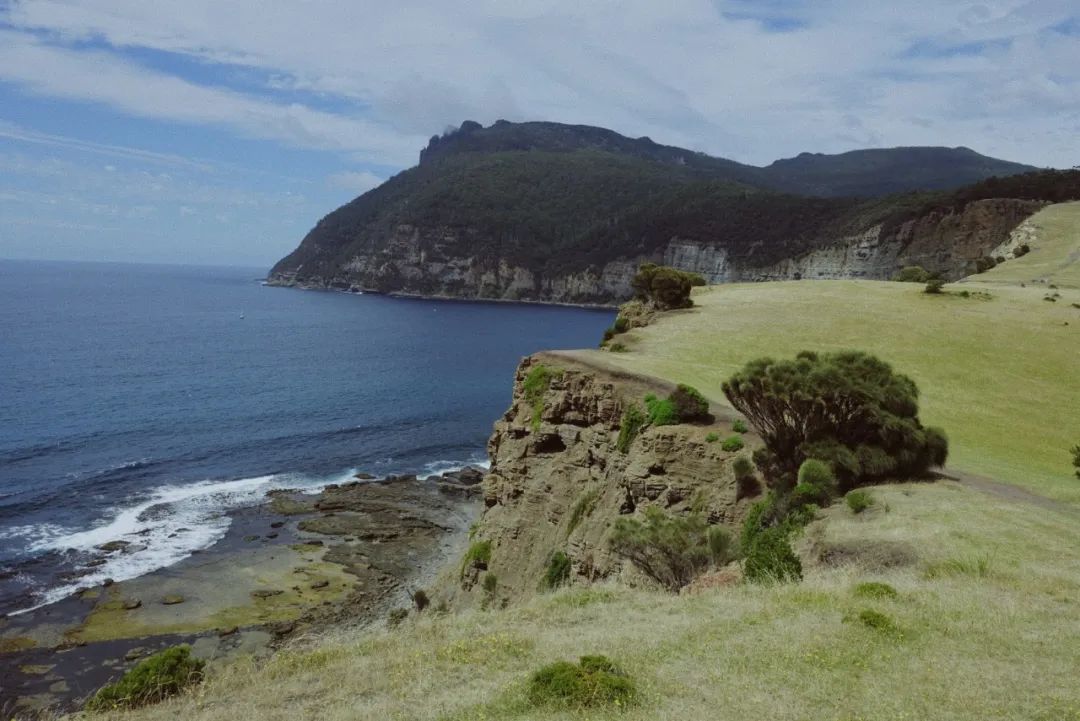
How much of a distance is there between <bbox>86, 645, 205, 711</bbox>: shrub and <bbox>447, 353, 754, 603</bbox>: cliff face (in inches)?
545

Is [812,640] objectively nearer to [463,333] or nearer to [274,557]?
[274,557]

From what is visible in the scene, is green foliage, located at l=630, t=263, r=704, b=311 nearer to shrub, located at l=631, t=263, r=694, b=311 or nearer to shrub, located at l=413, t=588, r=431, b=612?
shrub, located at l=631, t=263, r=694, b=311

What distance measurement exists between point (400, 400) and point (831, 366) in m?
71.0

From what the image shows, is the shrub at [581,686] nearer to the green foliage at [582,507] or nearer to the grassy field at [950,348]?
the grassy field at [950,348]

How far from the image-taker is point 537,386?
Result: 37062 millimetres

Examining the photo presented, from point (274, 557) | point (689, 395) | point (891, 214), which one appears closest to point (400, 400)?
point (274, 557)

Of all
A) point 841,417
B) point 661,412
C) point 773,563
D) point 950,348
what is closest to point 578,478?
point 661,412

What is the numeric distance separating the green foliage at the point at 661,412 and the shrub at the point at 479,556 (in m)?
11.1

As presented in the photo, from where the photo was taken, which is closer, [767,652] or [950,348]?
[767,652]

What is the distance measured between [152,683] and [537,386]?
24.7 meters

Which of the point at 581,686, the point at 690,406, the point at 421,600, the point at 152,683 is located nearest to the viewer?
the point at 581,686

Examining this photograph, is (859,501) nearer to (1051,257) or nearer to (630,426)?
(630,426)

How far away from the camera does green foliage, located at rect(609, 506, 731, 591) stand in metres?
21.6

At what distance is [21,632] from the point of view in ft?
121
